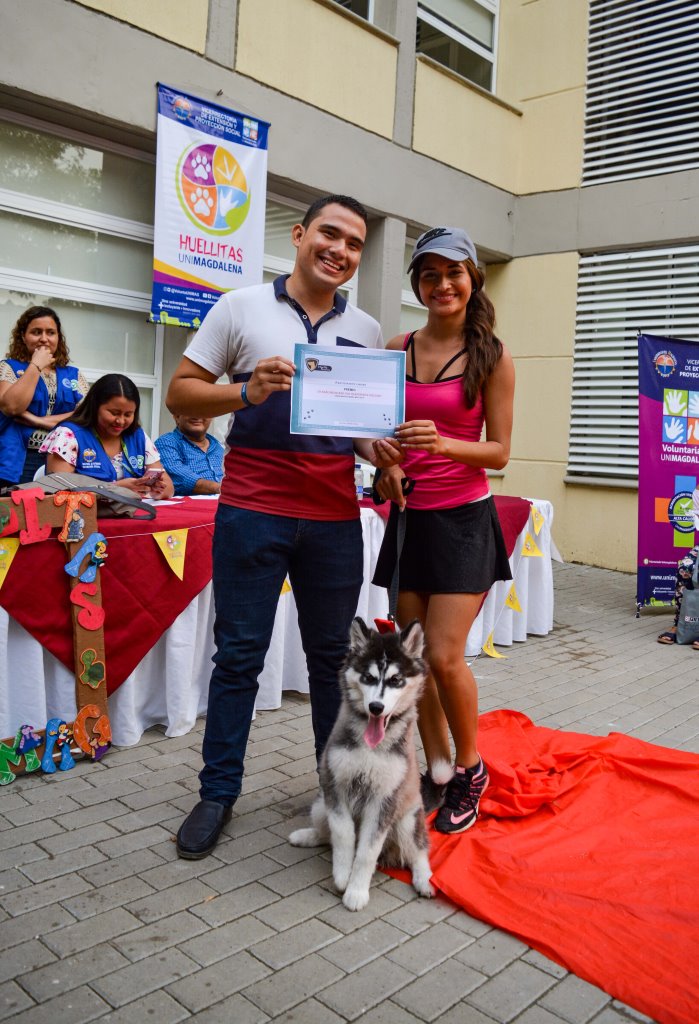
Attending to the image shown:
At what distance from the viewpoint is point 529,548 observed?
6207mm

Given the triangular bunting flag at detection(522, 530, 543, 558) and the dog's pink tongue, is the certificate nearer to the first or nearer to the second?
the dog's pink tongue

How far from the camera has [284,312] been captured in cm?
287

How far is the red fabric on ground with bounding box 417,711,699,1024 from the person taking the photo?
237cm

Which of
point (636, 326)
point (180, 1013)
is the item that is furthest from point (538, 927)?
point (636, 326)

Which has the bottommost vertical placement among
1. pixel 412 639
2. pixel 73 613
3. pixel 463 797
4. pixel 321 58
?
pixel 463 797

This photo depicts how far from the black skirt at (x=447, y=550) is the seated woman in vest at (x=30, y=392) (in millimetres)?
2882

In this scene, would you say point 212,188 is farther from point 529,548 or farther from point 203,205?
point 529,548

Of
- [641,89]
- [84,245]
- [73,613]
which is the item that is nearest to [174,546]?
[73,613]

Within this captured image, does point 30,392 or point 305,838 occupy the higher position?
point 30,392

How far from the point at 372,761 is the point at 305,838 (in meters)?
0.59

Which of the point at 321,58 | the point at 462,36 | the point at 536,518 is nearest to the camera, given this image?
the point at 536,518

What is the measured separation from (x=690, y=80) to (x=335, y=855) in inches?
391

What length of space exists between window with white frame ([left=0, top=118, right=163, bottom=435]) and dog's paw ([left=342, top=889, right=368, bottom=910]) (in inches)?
212

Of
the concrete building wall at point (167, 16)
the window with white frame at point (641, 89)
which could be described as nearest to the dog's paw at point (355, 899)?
the concrete building wall at point (167, 16)
